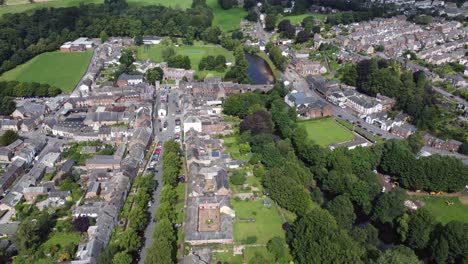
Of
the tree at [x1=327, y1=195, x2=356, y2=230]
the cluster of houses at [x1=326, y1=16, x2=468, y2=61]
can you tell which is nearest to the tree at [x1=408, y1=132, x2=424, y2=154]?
the tree at [x1=327, y1=195, x2=356, y2=230]

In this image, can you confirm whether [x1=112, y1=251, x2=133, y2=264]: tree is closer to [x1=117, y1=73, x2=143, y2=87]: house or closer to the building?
[x1=117, y1=73, x2=143, y2=87]: house

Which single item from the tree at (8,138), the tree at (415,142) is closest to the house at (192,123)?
the tree at (8,138)

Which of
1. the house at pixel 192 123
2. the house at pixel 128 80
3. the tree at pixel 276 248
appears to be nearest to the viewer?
the tree at pixel 276 248

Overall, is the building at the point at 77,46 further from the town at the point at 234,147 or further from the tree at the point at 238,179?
the tree at the point at 238,179

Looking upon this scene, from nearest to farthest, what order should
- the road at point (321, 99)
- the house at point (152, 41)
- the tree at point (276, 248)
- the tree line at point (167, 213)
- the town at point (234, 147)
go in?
the tree line at point (167, 213) < the tree at point (276, 248) < the town at point (234, 147) < the road at point (321, 99) < the house at point (152, 41)

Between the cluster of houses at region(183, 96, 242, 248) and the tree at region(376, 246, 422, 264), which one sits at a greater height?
the tree at region(376, 246, 422, 264)

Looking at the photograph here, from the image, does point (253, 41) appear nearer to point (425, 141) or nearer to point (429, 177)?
point (425, 141)
